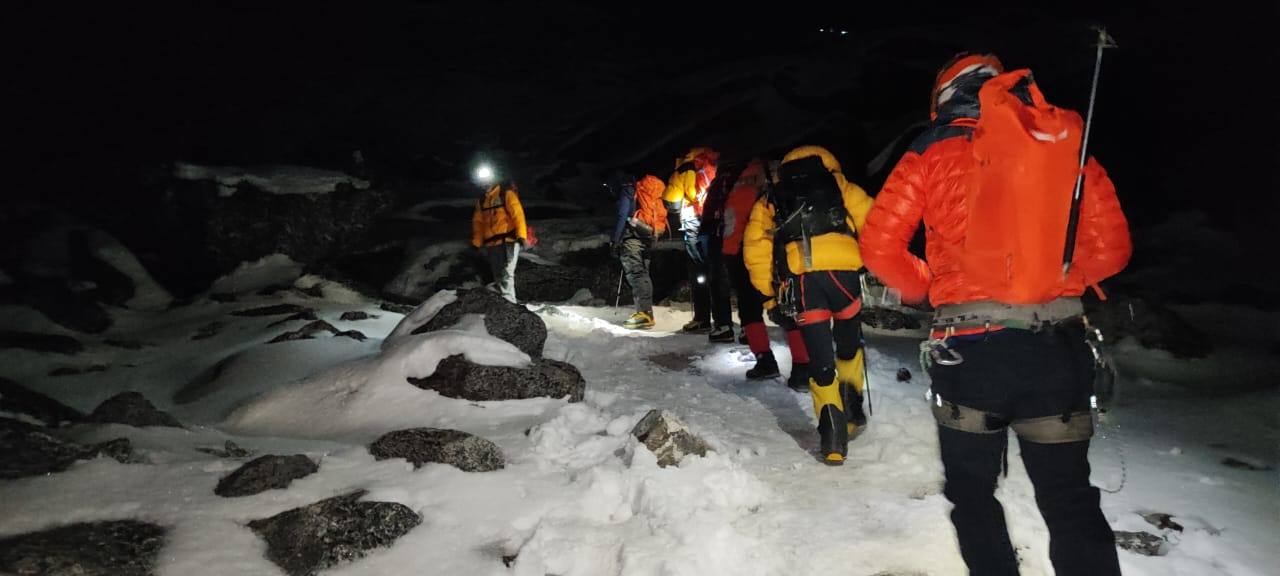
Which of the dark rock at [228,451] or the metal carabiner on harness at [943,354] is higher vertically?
the metal carabiner on harness at [943,354]

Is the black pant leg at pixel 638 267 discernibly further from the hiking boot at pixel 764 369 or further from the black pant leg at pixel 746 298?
the hiking boot at pixel 764 369

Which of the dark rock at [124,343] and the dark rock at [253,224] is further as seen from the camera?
the dark rock at [253,224]

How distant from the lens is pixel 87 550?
2.70 m

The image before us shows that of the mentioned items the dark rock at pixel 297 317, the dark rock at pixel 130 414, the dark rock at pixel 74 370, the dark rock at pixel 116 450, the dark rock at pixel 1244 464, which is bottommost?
the dark rock at pixel 1244 464

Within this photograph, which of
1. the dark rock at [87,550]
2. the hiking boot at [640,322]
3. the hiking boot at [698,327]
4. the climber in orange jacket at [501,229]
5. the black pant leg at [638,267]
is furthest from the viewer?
the hiking boot at [640,322]

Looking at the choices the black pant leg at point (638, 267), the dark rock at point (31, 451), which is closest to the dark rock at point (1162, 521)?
the dark rock at point (31, 451)

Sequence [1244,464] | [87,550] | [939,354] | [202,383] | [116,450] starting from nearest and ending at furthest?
[939,354] → [87,550] → [116,450] → [1244,464] → [202,383]

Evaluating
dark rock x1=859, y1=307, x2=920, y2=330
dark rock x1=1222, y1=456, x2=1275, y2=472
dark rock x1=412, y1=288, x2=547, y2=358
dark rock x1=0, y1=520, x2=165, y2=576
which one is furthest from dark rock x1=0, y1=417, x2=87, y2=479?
dark rock x1=859, y1=307, x2=920, y2=330

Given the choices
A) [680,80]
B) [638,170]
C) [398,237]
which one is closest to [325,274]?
[398,237]

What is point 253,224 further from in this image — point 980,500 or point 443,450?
point 980,500

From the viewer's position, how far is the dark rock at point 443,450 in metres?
3.87

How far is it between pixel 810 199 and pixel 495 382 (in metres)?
2.93

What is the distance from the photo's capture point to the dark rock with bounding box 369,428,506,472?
387 centimetres

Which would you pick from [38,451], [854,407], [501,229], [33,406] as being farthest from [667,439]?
[501,229]
